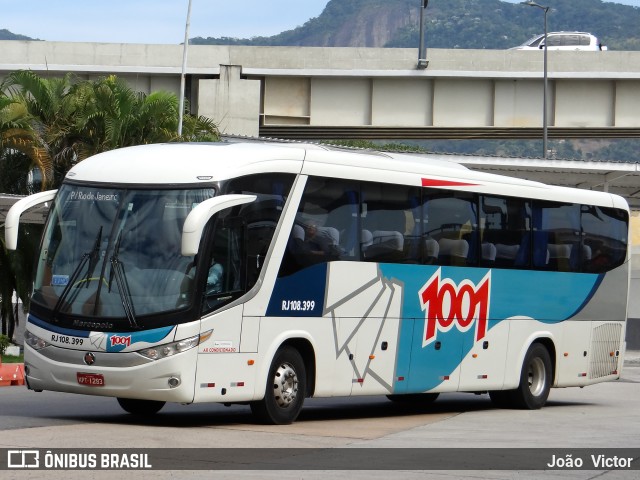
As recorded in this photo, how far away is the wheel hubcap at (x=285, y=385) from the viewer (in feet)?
50.4

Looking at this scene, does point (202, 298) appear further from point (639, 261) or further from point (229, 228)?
point (639, 261)

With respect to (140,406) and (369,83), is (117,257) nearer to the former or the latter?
(140,406)

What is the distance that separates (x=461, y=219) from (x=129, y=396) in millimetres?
6110

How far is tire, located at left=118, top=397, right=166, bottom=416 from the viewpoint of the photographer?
16141mm

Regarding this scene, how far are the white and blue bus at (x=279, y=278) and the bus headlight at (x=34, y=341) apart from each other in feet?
0.08

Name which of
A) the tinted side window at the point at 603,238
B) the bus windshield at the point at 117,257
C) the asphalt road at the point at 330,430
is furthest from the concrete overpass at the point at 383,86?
the bus windshield at the point at 117,257

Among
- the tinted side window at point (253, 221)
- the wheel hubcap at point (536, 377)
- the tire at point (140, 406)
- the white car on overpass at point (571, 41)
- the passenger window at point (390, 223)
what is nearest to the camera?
the tinted side window at point (253, 221)

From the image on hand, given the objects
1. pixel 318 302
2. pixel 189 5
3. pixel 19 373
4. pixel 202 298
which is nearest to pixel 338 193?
pixel 318 302

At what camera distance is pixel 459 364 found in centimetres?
1853

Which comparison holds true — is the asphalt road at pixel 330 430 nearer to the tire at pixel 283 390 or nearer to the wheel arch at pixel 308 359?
the tire at pixel 283 390

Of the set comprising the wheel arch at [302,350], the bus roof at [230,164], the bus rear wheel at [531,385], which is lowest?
the bus rear wheel at [531,385]

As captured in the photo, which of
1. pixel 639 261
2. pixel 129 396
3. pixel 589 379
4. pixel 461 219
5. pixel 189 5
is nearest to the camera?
pixel 129 396

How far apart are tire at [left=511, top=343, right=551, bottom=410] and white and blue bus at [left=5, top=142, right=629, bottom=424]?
0.18 feet

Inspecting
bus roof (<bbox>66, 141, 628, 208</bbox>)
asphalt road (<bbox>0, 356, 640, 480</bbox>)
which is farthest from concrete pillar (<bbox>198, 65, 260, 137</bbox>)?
bus roof (<bbox>66, 141, 628, 208</bbox>)
